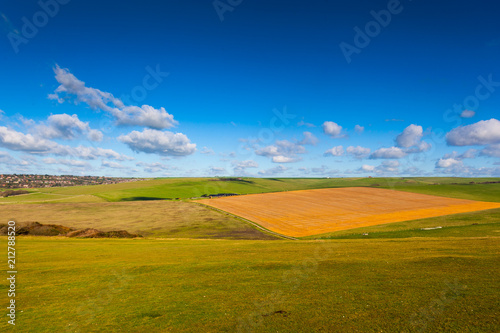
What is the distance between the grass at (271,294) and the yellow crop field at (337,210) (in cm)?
4339

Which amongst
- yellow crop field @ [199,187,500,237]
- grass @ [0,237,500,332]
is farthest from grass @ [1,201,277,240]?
grass @ [0,237,500,332]

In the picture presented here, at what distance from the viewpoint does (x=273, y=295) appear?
14.2m

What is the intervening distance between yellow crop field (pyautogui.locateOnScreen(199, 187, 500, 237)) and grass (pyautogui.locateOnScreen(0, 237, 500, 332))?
43.4m

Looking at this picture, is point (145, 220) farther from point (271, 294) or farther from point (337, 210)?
point (271, 294)

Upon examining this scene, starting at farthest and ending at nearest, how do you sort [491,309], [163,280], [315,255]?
[315,255] < [163,280] < [491,309]

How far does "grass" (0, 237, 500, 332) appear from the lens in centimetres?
1086

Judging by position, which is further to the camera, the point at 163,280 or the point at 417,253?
the point at 417,253

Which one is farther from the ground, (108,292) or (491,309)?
(491,309)

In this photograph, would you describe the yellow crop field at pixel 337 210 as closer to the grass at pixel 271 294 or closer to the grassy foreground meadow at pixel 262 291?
the grassy foreground meadow at pixel 262 291

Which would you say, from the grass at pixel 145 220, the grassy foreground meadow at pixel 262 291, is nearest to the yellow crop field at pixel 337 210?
the grass at pixel 145 220

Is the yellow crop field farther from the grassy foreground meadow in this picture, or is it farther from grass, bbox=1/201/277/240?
the grassy foreground meadow

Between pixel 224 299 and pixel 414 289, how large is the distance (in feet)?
33.9

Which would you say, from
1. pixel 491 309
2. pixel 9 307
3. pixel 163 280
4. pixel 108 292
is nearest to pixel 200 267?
pixel 163 280

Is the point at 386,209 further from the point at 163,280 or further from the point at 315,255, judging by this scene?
the point at 163,280
